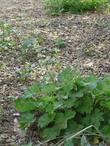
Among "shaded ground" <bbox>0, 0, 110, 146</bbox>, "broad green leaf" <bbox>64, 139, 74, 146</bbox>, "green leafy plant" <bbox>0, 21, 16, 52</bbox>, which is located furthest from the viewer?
"green leafy plant" <bbox>0, 21, 16, 52</bbox>

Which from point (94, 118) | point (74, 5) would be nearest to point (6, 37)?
point (74, 5)

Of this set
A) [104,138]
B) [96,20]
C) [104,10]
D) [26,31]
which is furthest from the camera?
[104,10]

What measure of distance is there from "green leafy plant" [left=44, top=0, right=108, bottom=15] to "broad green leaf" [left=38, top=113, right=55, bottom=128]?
12.2 feet

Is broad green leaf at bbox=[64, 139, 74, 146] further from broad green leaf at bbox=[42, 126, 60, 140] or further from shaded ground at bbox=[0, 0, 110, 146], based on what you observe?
shaded ground at bbox=[0, 0, 110, 146]

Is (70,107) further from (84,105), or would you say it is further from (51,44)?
(51,44)

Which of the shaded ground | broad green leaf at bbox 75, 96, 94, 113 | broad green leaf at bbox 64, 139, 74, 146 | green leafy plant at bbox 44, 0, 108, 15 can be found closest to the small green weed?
the shaded ground

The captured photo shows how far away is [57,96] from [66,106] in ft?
0.38

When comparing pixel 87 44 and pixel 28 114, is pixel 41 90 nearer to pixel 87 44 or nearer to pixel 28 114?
pixel 28 114

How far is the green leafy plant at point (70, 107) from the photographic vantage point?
3.04 metres

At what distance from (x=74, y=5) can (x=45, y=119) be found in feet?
12.6

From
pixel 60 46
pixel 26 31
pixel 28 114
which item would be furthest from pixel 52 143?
pixel 26 31

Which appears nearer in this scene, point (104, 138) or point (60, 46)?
point (104, 138)

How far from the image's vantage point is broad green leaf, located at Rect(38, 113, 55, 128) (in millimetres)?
3053

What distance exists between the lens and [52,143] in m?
3.10
